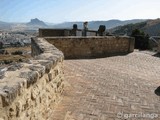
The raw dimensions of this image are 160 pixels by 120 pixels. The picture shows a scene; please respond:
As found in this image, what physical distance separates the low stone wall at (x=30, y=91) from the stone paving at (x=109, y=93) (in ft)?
1.43

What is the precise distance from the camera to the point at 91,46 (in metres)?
10.5

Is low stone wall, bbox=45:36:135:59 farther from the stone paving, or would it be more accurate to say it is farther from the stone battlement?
the stone battlement

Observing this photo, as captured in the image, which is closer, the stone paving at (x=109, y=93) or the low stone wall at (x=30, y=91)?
the low stone wall at (x=30, y=91)

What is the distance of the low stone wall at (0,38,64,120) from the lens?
89.7 inches

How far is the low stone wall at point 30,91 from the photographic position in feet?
7.48

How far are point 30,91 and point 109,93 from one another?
2.76 meters

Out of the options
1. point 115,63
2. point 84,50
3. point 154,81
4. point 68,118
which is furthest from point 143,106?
point 84,50

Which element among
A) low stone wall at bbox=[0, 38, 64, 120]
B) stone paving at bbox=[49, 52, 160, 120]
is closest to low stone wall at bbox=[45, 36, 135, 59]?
stone paving at bbox=[49, 52, 160, 120]

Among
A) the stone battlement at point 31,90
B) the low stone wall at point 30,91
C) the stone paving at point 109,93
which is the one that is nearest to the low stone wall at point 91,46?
the stone paving at point 109,93

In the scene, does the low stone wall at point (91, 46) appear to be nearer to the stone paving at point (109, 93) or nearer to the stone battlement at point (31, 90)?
the stone paving at point (109, 93)

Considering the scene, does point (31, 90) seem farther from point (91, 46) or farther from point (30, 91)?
point (91, 46)

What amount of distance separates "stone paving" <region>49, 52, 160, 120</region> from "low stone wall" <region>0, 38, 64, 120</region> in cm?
44

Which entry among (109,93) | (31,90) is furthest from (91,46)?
(31,90)

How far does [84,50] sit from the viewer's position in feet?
34.1
